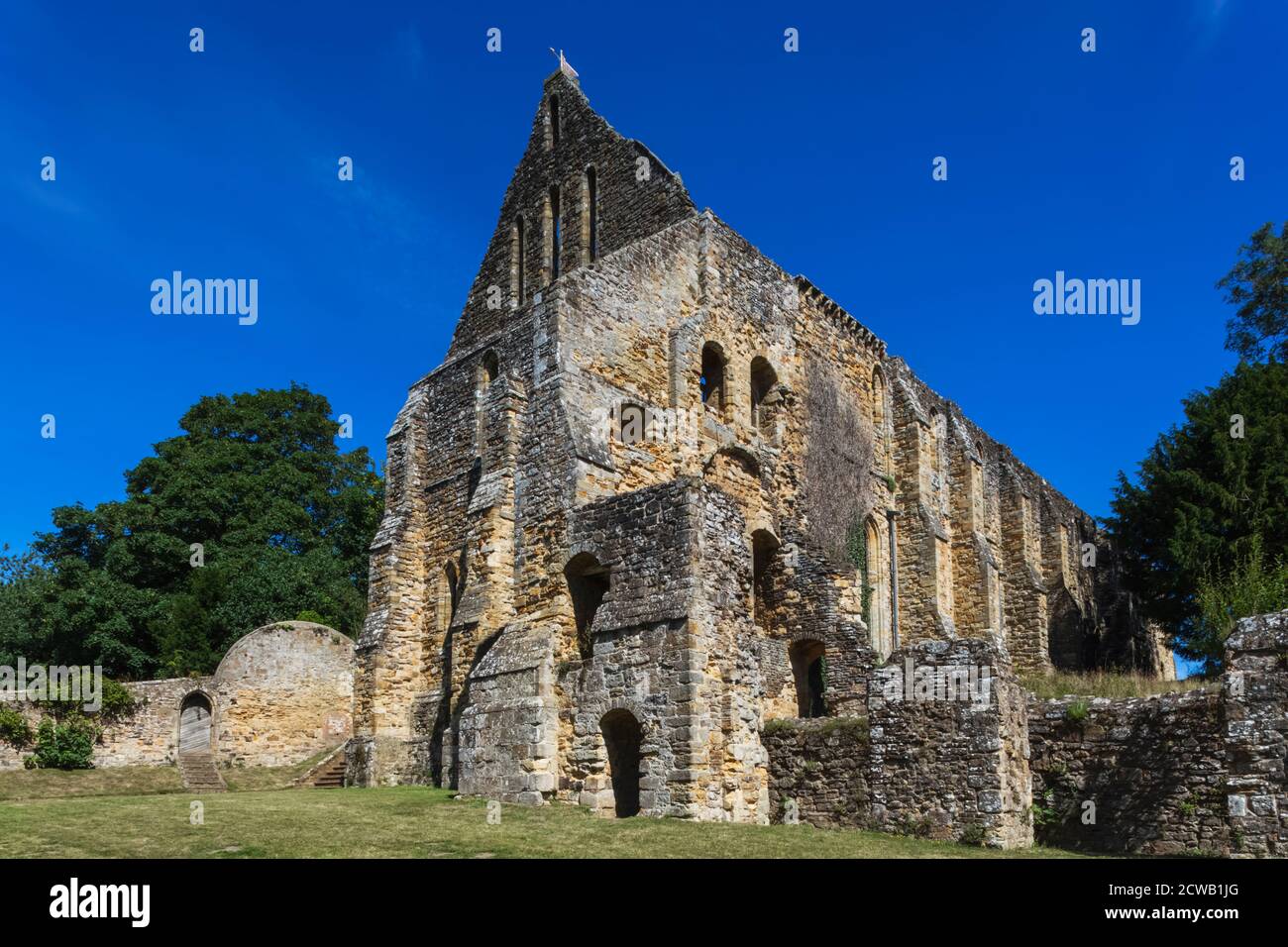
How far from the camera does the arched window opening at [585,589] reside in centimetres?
1859

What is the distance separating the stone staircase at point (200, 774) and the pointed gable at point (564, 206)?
1116 cm

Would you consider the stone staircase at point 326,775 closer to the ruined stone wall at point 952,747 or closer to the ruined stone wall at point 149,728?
the ruined stone wall at point 149,728

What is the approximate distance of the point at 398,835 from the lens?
38.4 ft

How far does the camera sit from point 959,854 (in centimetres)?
1171

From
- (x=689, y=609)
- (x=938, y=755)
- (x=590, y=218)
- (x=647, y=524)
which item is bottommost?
(x=938, y=755)

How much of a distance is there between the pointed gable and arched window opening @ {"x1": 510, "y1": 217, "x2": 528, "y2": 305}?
26 mm

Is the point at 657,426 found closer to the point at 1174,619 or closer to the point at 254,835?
the point at 254,835

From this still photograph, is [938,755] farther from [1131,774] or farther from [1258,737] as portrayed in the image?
[1258,737]

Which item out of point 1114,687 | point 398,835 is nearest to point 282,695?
point 398,835

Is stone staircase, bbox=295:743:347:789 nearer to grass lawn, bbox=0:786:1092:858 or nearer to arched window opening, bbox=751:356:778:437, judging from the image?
grass lawn, bbox=0:786:1092:858

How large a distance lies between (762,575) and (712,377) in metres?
4.70

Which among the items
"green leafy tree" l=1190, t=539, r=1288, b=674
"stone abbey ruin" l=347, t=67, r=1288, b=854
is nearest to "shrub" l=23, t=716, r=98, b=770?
"stone abbey ruin" l=347, t=67, r=1288, b=854

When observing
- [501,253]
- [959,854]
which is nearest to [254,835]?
[959,854]

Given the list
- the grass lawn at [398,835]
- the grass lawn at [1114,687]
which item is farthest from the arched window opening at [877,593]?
the grass lawn at [398,835]
